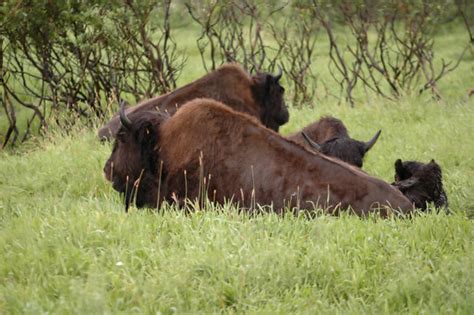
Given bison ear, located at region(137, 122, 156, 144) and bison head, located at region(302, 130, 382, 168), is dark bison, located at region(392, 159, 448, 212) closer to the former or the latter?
bison head, located at region(302, 130, 382, 168)

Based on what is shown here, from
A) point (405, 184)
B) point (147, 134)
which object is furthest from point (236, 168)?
point (405, 184)

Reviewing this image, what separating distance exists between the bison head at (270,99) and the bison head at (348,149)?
3.03 m

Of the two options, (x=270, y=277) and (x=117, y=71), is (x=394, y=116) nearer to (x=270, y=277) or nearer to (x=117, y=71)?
(x=117, y=71)

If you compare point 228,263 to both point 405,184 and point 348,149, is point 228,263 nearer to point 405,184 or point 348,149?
point 405,184

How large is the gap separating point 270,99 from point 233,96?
2.53ft

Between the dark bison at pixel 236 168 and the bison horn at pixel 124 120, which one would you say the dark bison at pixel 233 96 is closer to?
the bison horn at pixel 124 120

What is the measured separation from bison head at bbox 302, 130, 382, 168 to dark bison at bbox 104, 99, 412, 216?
5.01 feet

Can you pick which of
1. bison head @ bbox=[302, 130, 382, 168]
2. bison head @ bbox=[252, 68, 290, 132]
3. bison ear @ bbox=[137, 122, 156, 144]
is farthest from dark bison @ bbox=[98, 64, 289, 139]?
bison ear @ bbox=[137, 122, 156, 144]

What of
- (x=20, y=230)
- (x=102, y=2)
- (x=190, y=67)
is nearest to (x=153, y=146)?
(x=20, y=230)

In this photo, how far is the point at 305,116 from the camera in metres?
13.4

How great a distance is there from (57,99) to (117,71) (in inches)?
57.9

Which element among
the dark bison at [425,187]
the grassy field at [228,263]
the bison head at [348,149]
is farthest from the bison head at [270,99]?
the grassy field at [228,263]

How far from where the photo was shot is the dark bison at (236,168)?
6.71m

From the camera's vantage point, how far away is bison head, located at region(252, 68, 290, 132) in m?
11.7
